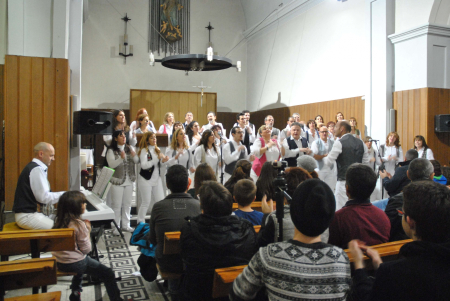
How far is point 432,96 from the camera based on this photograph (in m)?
7.20

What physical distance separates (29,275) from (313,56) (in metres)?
9.62

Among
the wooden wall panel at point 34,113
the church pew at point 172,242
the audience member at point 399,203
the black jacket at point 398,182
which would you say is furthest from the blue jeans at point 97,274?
the black jacket at point 398,182

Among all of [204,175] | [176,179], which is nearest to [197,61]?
[204,175]

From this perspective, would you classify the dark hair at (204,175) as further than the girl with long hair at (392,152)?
No

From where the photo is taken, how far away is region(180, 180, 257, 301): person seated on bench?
208 centimetres

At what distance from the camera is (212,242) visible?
2062mm

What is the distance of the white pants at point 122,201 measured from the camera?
5215 mm

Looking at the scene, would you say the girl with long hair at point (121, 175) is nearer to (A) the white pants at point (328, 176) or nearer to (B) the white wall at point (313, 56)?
(A) the white pants at point (328, 176)

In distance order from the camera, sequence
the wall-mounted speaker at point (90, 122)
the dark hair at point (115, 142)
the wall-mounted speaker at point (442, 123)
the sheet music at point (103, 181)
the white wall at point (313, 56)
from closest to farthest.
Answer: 1. the sheet music at point (103, 181)
2. the wall-mounted speaker at point (90, 122)
3. the dark hair at point (115, 142)
4. the wall-mounted speaker at point (442, 123)
5. the white wall at point (313, 56)

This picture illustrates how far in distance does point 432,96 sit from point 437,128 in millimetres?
641

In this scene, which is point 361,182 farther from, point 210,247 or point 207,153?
point 207,153

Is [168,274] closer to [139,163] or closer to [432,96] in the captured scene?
[139,163]

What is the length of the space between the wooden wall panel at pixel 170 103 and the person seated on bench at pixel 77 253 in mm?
9865

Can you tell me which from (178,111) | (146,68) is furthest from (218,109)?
(146,68)
